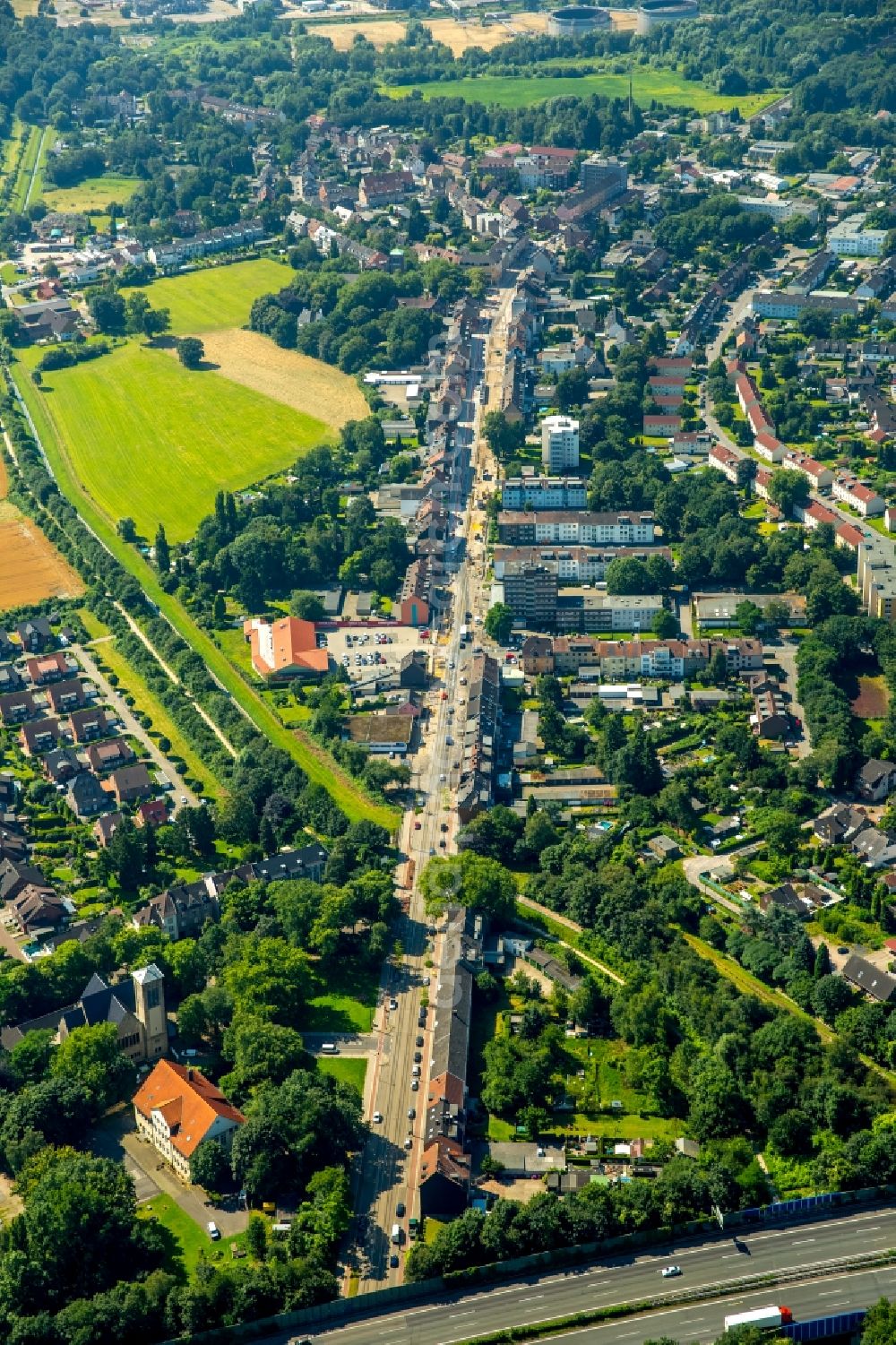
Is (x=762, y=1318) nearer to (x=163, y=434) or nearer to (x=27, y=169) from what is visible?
(x=163, y=434)

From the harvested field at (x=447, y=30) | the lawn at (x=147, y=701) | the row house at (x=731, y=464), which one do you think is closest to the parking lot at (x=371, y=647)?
the lawn at (x=147, y=701)

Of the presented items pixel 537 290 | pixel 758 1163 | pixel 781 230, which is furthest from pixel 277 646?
pixel 781 230

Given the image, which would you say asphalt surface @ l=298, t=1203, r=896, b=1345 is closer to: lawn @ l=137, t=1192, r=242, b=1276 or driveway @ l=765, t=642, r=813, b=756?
lawn @ l=137, t=1192, r=242, b=1276

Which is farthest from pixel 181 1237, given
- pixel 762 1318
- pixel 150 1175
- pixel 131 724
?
pixel 131 724

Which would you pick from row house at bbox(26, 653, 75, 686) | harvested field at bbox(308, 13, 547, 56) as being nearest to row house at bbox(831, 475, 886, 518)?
row house at bbox(26, 653, 75, 686)

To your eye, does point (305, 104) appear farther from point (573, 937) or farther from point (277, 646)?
point (573, 937)

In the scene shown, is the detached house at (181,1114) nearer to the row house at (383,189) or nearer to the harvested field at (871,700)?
the harvested field at (871,700)
